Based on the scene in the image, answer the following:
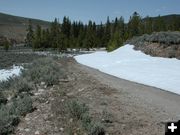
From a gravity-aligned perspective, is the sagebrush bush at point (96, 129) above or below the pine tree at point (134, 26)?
below

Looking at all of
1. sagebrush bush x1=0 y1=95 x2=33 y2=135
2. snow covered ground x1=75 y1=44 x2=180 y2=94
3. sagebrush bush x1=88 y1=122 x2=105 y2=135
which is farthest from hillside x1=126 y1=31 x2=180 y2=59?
sagebrush bush x1=88 y1=122 x2=105 y2=135

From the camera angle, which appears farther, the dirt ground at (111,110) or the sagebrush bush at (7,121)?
the sagebrush bush at (7,121)

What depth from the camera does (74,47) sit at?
105688 mm

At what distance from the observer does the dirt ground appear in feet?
30.0

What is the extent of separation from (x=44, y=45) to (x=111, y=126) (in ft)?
334

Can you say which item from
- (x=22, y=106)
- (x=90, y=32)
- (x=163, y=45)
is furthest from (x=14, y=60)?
(x=90, y=32)

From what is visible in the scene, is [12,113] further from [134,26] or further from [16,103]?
[134,26]

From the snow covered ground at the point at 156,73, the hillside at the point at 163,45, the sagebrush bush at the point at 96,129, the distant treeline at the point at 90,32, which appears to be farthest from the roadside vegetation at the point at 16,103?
the distant treeline at the point at 90,32

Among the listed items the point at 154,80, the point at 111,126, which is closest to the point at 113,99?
the point at 111,126

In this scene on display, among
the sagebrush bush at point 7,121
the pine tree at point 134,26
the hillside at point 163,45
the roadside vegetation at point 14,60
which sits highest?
the pine tree at point 134,26

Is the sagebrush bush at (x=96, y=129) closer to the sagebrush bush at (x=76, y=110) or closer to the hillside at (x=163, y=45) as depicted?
the sagebrush bush at (x=76, y=110)

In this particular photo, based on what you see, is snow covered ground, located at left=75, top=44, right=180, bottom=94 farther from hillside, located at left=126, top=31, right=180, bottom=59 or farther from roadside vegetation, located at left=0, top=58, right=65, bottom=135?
roadside vegetation, located at left=0, top=58, right=65, bottom=135

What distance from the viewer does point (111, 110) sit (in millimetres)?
10828

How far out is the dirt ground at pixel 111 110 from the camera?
9.13m
